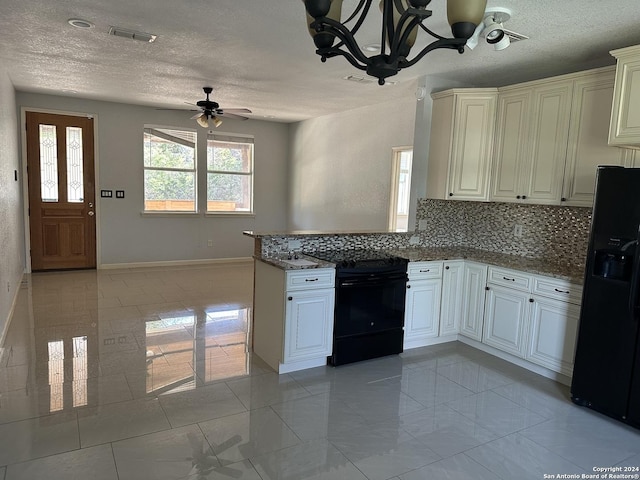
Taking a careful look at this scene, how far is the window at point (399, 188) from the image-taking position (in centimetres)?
582

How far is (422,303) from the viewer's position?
3.95 metres

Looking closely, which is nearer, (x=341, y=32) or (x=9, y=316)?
(x=341, y=32)

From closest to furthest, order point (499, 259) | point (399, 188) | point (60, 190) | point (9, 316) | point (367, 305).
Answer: point (367, 305) → point (499, 259) → point (9, 316) → point (399, 188) → point (60, 190)

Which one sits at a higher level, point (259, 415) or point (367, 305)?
point (367, 305)

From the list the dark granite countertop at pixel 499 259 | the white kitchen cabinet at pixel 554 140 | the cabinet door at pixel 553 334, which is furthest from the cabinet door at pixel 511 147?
the cabinet door at pixel 553 334

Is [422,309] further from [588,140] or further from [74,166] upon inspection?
[74,166]

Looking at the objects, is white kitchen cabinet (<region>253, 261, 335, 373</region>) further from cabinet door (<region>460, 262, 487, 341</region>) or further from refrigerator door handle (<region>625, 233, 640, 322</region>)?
refrigerator door handle (<region>625, 233, 640, 322</region>)

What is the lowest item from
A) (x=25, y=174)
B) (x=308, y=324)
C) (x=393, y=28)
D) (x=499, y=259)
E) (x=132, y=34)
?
(x=308, y=324)

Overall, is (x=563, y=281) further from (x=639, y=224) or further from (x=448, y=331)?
(x=448, y=331)

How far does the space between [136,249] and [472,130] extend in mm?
5593

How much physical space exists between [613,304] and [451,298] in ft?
4.81

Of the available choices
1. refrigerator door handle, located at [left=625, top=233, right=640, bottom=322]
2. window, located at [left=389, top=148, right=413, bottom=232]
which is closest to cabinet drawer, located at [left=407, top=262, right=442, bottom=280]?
refrigerator door handle, located at [left=625, top=233, right=640, bottom=322]

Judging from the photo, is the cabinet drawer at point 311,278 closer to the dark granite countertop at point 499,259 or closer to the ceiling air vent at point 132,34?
the dark granite countertop at point 499,259

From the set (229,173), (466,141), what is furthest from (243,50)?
(229,173)
